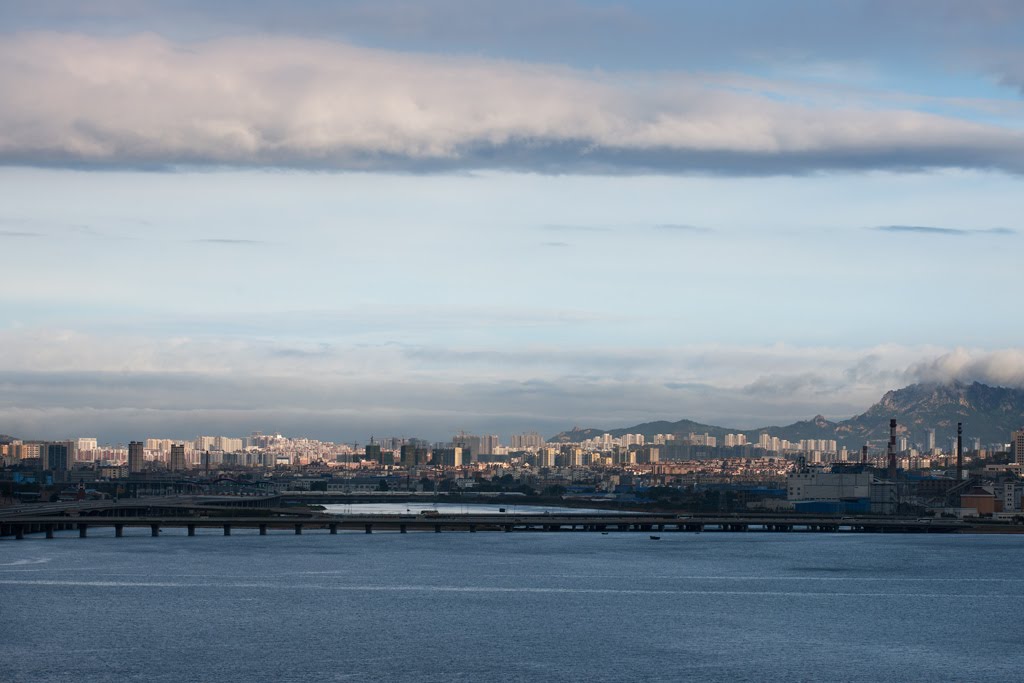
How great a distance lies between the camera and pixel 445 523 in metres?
115

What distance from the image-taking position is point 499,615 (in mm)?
55750

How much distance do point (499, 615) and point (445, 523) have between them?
5986cm

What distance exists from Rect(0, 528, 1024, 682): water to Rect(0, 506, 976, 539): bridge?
52.3ft

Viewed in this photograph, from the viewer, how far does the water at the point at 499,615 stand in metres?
44.1

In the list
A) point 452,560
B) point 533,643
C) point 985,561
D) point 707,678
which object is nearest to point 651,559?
point 452,560

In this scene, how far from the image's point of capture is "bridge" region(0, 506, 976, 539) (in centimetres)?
10725

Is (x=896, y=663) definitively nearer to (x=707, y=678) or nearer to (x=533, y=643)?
(x=707, y=678)

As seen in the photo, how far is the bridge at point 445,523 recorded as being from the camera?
352 feet

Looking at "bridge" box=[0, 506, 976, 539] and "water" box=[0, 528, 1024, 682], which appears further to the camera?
"bridge" box=[0, 506, 976, 539]

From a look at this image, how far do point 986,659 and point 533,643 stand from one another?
14.2 metres

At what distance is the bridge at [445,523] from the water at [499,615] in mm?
15940

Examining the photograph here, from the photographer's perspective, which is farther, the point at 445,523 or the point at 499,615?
the point at 445,523

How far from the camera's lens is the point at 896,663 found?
4600cm

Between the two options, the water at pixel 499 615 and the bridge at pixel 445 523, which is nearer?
the water at pixel 499 615
